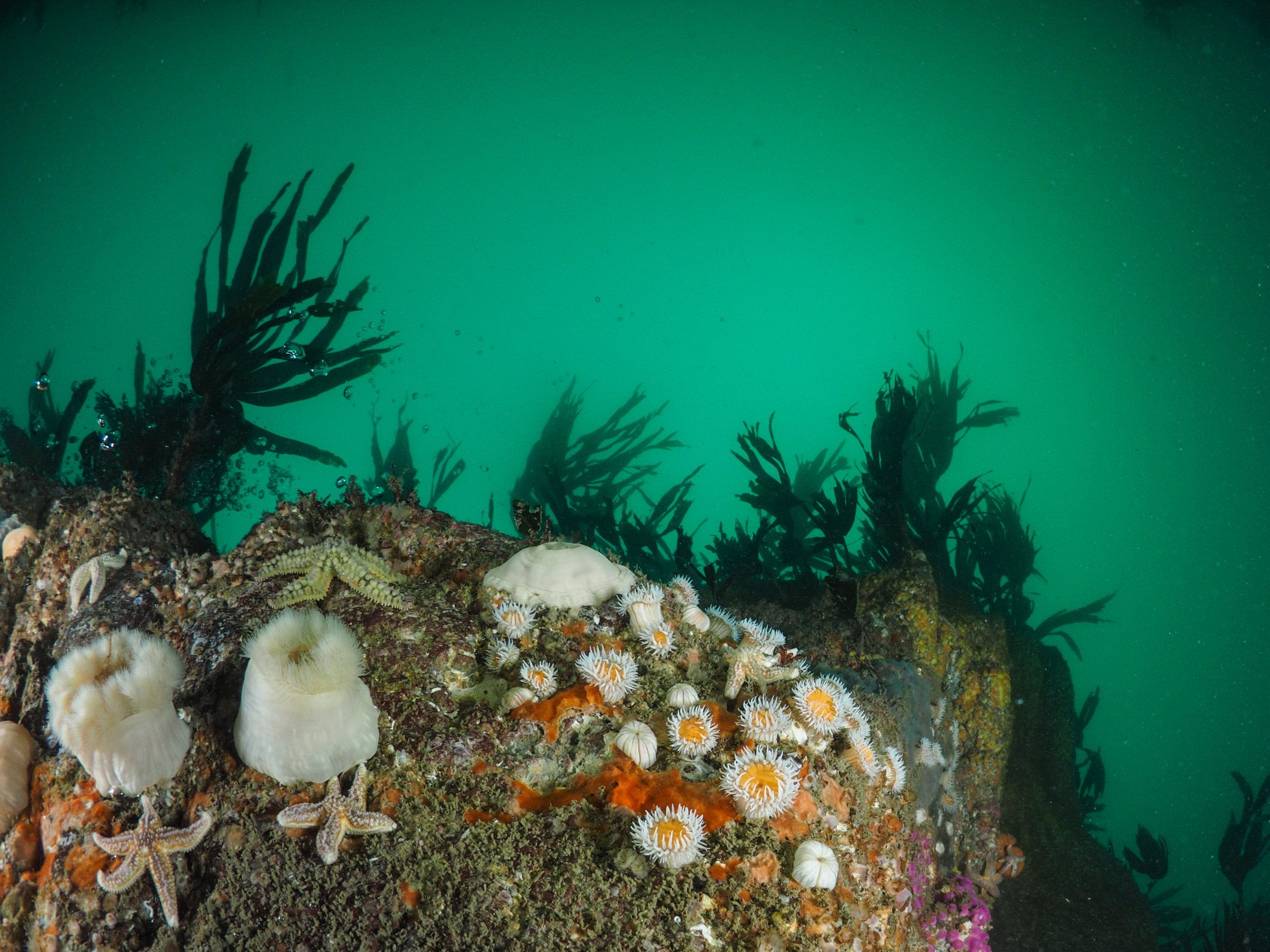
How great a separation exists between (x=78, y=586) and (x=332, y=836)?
252 centimetres

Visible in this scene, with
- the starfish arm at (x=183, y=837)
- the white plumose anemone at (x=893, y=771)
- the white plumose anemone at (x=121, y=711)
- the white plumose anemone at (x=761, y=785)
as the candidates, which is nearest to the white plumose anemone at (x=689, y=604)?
the white plumose anemone at (x=761, y=785)

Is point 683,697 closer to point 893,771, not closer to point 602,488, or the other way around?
point 893,771

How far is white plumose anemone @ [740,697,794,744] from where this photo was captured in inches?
98.3

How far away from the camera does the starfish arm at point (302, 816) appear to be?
218 centimetres

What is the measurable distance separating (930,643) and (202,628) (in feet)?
17.0

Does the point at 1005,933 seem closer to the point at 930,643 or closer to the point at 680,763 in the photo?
the point at 930,643

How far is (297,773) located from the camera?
93.0 inches

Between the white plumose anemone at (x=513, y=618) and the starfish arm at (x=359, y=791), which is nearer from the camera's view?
the starfish arm at (x=359, y=791)

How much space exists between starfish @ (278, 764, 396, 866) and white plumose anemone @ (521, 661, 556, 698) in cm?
73

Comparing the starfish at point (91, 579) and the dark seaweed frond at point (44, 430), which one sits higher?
the dark seaweed frond at point (44, 430)

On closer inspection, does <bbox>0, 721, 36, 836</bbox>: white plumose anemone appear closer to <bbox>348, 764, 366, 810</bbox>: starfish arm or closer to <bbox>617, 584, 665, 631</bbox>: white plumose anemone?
<bbox>348, 764, 366, 810</bbox>: starfish arm

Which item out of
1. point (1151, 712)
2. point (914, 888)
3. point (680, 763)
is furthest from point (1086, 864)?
point (1151, 712)

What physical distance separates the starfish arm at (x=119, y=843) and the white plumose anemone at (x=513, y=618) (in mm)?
1582

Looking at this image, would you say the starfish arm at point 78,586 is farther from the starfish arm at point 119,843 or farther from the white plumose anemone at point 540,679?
the white plumose anemone at point 540,679
